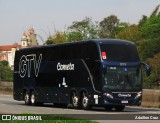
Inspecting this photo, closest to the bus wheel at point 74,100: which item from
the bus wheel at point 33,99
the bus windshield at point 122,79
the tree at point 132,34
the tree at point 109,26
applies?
the bus windshield at point 122,79

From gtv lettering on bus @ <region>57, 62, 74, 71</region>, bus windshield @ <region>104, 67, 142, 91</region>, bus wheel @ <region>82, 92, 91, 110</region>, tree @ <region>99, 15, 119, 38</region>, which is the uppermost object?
tree @ <region>99, 15, 119, 38</region>

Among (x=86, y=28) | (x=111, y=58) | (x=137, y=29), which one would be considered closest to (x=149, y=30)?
(x=137, y=29)

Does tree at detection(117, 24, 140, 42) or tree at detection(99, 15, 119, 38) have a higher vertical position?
tree at detection(99, 15, 119, 38)

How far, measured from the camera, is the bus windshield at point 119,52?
27.8 meters

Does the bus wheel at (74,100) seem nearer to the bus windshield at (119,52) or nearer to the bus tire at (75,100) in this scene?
the bus tire at (75,100)

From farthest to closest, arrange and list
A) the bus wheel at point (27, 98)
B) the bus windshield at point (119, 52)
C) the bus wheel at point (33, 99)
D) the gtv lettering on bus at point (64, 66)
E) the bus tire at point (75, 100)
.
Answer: the bus wheel at point (27, 98)
the bus wheel at point (33, 99)
the gtv lettering on bus at point (64, 66)
the bus tire at point (75, 100)
the bus windshield at point (119, 52)

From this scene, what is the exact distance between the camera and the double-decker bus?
2789 cm

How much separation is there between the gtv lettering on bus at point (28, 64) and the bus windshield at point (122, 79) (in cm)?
742

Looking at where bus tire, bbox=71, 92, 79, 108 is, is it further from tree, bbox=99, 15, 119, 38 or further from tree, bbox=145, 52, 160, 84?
tree, bbox=99, 15, 119, 38

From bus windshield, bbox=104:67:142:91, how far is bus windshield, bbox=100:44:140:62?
19.0 inches

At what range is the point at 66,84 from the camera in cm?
3105

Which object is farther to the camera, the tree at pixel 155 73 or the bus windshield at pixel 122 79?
Answer: the tree at pixel 155 73

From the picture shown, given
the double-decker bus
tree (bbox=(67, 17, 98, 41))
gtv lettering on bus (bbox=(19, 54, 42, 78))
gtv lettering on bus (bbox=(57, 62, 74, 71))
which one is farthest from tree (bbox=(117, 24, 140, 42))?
gtv lettering on bus (bbox=(57, 62, 74, 71))

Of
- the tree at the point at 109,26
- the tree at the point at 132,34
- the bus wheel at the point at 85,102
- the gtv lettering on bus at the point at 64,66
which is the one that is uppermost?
the tree at the point at 109,26
